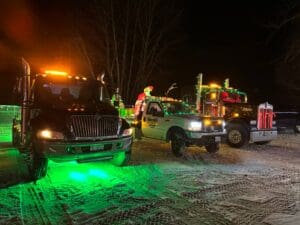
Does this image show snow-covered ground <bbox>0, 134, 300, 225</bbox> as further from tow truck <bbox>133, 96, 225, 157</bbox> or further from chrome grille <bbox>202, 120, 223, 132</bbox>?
chrome grille <bbox>202, 120, 223, 132</bbox>

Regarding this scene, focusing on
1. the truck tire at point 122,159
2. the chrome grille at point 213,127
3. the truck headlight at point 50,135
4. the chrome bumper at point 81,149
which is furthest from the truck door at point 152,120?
the truck headlight at point 50,135

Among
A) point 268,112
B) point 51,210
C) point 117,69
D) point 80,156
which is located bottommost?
point 51,210

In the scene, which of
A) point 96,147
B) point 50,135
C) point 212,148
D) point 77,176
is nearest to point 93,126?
point 96,147

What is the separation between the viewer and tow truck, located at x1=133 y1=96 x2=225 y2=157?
10.9 m

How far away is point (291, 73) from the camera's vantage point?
29.1 metres

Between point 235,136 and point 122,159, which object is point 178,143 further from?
point 235,136

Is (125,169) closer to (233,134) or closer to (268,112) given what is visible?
(233,134)

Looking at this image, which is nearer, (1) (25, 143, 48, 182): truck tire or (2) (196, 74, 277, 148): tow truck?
(1) (25, 143, 48, 182): truck tire

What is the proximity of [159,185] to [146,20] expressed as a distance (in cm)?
2102

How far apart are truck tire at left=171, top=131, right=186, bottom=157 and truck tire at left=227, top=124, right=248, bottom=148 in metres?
3.26

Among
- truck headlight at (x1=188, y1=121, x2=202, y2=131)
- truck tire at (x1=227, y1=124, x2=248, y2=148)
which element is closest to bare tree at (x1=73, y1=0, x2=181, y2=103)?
truck tire at (x1=227, y1=124, x2=248, y2=148)

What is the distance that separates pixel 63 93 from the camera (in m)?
8.86

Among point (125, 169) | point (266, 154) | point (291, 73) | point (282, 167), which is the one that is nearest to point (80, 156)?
point (125, 169)

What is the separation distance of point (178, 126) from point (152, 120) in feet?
4.21
